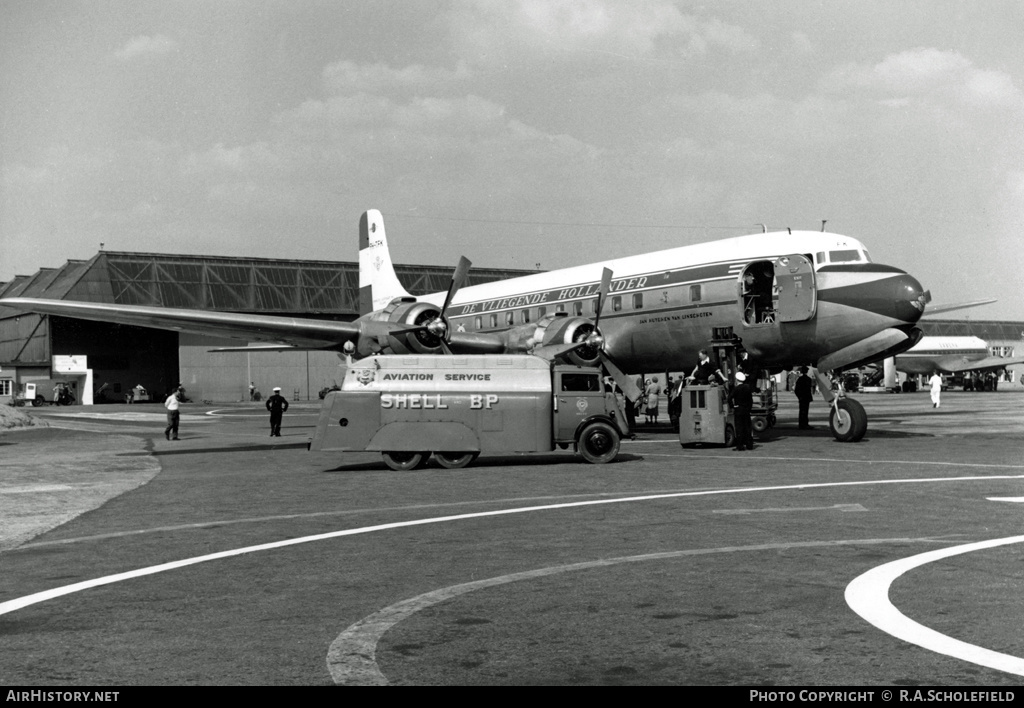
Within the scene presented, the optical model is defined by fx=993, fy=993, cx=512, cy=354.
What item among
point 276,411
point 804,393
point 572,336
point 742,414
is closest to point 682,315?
point 572,336

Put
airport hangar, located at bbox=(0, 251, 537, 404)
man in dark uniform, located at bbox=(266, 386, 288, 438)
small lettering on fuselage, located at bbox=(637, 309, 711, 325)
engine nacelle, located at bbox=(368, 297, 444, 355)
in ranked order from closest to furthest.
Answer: small lettering on fuselage, located at bbox=(637, 309, 711, 325)
engine nacelle, located at bbox=(368, 297, 444, 355)
man in dark uniform, located at bbox=(266, 386, 288, 438)
airport hangar, located at bbox=(0, 251, 537, 404)

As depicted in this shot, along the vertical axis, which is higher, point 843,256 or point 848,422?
point 843,256

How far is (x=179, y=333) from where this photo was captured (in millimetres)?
89875

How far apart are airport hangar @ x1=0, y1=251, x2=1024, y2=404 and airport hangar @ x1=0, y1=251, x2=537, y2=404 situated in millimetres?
88

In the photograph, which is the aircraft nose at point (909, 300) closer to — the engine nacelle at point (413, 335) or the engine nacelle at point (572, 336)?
the engine nacelle at point (572, 336)

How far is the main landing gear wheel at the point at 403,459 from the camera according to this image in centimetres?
1930

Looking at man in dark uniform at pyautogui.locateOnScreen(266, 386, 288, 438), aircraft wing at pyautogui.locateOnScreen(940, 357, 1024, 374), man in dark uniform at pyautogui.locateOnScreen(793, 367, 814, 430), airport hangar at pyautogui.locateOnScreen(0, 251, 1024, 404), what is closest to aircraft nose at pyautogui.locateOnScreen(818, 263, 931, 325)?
man in dark uniform at pyautogui.locateOnScreen(793, 367, 814, 430)

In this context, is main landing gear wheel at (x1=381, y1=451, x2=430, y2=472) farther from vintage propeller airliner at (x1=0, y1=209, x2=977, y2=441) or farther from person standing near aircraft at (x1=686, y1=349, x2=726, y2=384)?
person standing near aircraft at (x1=686, y1=349, x2=726, y2=384)

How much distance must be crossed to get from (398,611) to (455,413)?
478 inches

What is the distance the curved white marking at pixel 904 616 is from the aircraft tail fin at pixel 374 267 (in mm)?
30459

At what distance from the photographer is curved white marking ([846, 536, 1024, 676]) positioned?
564 centimetres

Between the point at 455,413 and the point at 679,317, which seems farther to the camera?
the point at 679,317

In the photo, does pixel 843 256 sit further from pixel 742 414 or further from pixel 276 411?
pixel 276 411

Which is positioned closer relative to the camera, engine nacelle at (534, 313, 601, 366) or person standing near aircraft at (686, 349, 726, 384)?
person standing near aircraft at (686, 349, 726, 384)
